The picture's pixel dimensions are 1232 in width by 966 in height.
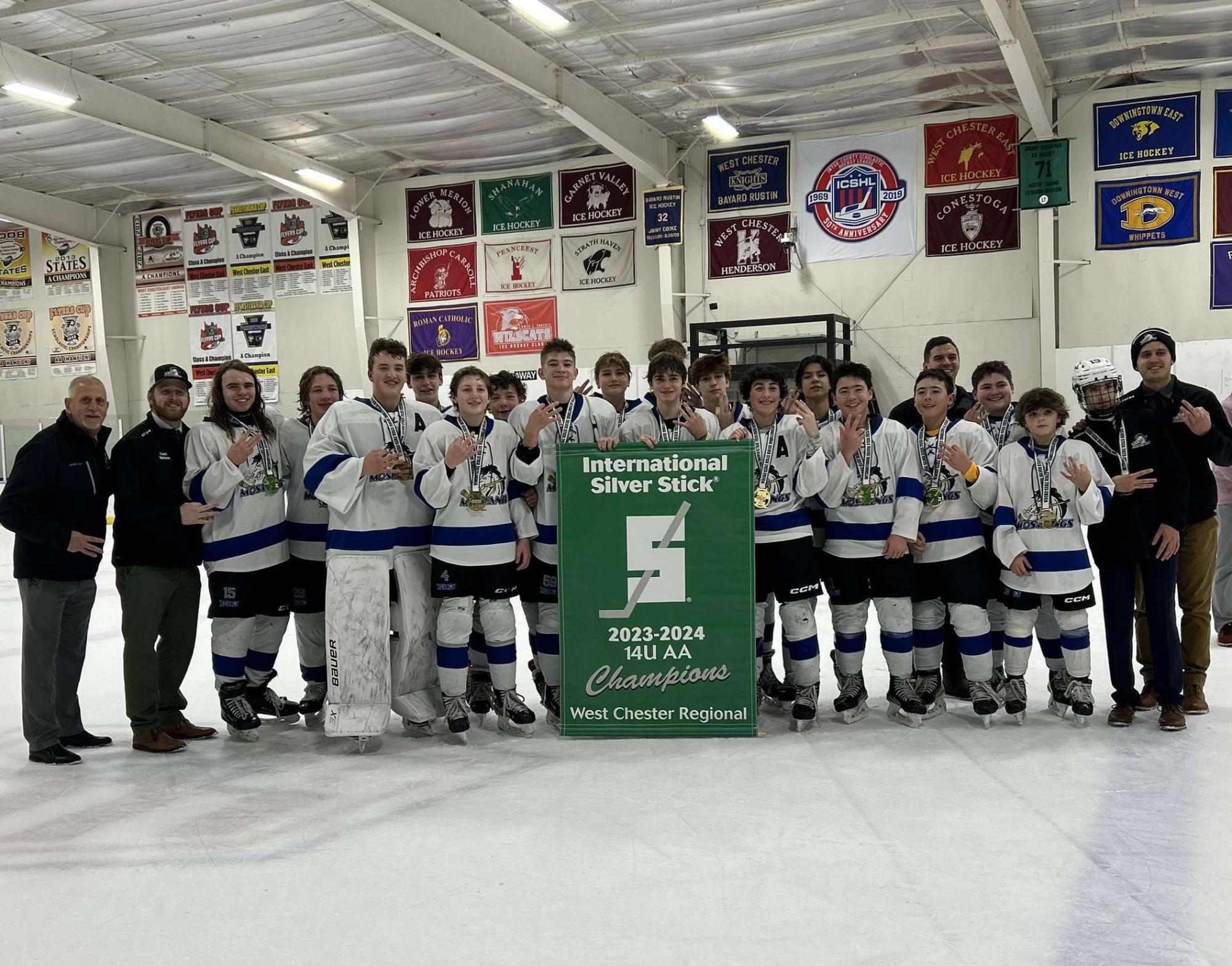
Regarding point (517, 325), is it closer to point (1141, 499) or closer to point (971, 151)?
point (971, 151)

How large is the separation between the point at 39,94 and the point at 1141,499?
1138cm

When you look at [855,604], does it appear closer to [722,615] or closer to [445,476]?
[722,615]

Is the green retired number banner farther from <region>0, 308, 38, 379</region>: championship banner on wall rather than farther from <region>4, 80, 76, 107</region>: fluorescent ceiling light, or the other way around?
<region>0, 308, 38, 379</region>: championship banner on wall

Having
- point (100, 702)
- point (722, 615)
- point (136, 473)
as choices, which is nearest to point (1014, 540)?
point (722, 615)

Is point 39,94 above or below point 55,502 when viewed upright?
above

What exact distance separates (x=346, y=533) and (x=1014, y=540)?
2651mm

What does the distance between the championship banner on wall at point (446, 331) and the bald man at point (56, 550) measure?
11646 millimetres

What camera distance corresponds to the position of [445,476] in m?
4.15

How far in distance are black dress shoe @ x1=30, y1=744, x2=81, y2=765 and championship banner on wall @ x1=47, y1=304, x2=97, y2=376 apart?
611 inches

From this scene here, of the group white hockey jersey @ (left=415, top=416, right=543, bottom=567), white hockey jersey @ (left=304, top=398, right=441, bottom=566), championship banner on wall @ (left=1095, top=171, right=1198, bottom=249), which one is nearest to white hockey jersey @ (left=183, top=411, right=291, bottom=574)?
white hockey jersey @ (left=304, top=398, right=441, bottom=566)

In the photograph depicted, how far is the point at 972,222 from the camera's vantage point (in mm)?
13008

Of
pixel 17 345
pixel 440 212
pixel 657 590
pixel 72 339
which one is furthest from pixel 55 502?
pixel 17 345

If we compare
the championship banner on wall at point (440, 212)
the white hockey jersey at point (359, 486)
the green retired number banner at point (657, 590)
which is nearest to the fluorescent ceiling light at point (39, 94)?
the championship banner on wall at point (440, 212)

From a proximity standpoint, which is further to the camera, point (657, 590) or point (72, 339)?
point (72, 339)
